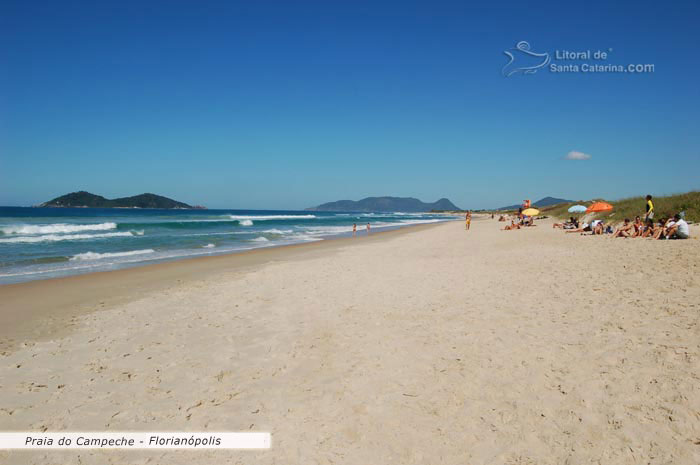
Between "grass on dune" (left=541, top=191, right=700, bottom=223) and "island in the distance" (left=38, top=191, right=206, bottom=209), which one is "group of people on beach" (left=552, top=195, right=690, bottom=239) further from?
"island in the distance" (left=38, top=191, right=206, bottom=209)

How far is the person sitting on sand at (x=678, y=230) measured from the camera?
12664 millimetres

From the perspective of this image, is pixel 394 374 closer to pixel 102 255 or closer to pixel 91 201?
pixel 102 255

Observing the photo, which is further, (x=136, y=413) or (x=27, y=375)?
(x=27, y=375)

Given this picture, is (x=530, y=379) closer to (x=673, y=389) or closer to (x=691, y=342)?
(x=673, y=389)

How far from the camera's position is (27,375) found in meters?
4.64

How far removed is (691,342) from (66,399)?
7.22 meters

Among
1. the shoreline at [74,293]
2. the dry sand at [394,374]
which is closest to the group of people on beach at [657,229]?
the dry sand at [394,374]

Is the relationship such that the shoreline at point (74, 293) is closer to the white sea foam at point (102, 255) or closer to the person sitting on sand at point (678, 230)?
the white sea foam at point (102, 255)

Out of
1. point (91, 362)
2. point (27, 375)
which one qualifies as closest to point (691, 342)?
point (91, 362)

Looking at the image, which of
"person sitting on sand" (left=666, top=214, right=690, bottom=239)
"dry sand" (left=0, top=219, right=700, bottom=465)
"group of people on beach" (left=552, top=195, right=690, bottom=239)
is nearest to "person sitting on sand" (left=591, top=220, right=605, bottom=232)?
"group of people on beach" (left=552, top=195, right=690, bottom=239)

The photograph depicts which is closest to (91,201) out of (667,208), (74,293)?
(74,293)
